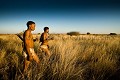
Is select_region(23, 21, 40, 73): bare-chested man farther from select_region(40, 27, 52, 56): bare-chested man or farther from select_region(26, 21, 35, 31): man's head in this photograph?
select_region(40, 27, 52, 56): bare-chested man

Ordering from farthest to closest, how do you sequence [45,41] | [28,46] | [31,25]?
[45,41]
[31,25]
[28,46]

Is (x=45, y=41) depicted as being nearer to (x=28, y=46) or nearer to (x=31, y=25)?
(x=31, y=25)

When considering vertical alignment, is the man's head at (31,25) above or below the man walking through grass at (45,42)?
above

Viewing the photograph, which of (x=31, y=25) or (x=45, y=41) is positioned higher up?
(x=31, y=25)

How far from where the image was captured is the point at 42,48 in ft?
21.4

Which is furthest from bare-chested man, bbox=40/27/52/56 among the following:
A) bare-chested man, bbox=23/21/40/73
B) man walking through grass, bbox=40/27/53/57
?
bare-chested man, bbox=23/21/40/73

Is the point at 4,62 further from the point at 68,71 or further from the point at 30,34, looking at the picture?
the point at 68,71

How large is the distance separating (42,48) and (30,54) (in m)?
2.41

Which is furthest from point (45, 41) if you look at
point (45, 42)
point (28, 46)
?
point (28, 46)

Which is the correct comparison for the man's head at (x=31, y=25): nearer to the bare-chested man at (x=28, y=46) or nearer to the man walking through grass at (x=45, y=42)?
the bare-chested man at (x=28, y=46)

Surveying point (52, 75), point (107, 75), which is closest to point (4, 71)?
point (52, 75)

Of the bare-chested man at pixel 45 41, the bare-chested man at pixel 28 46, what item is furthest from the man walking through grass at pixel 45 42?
the bare-chested man at pixel 28 46

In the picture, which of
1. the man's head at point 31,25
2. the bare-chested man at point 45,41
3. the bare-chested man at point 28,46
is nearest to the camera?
the bare-chested man at point 28,46

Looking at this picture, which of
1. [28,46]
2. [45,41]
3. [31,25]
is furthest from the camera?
[45,41]
